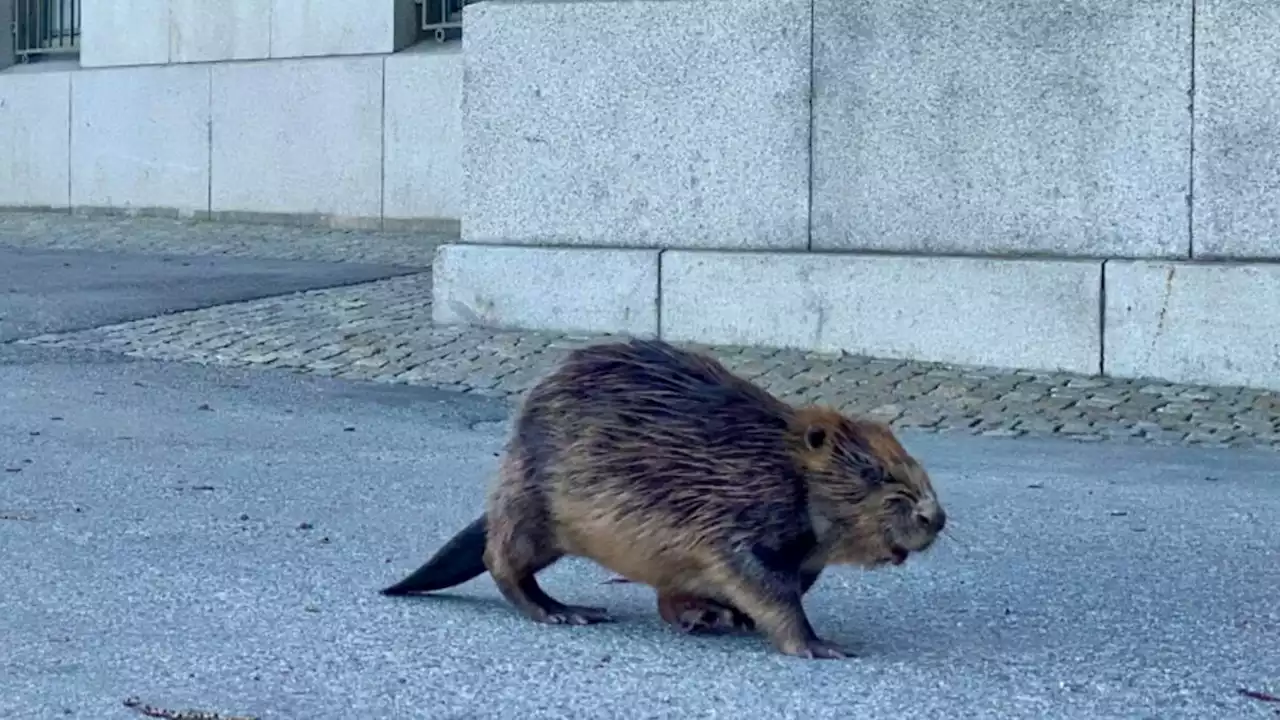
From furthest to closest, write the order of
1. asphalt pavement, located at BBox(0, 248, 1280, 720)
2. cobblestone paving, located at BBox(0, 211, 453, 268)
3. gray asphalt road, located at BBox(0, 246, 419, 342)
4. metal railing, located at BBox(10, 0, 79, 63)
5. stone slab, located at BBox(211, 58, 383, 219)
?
metal railing, located at BBox(10, 0, 79, 63)
stone slab, located at BBox(211, 58, 383, 219)
cobblestone paving, located at BBox(0, 211, 453, 268)
gray asphalt road, located at BBox(0, 246, 419, 342)
asphalt pavement, located at BBox(0, 248, 1280, 720)

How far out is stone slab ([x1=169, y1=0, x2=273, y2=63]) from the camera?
1549 cm

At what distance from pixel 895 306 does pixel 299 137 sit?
708 cm

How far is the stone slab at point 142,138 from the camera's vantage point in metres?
15.9

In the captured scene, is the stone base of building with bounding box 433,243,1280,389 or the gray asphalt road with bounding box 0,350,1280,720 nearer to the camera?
the gray asphalt road with bounding box 0,350,1280,720

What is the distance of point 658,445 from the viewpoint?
4.52m

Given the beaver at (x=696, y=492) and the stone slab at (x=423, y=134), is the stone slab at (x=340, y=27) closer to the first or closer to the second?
the stone slab at (x=423, y=134)

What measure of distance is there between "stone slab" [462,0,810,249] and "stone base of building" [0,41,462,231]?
10.3 feet

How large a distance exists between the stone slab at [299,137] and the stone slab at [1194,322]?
7.22m

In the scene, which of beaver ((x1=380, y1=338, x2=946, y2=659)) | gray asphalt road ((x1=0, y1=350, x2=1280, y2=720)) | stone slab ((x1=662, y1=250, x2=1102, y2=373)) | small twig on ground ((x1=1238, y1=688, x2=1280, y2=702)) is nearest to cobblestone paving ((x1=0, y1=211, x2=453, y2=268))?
stone slab ((x1=662, y1=250, x2=1102, y2=373))

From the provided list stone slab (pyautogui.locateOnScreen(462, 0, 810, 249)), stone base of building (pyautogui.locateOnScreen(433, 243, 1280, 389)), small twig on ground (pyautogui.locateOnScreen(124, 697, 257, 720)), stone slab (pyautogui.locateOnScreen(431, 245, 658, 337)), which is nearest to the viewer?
small twig on ground (pyautogui.locateOnScreen(124, 697, 257, 720))

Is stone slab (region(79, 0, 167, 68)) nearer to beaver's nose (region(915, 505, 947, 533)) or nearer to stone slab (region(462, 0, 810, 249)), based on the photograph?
stone slab (region(462, 0, 810, 249))

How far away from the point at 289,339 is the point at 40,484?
345cm

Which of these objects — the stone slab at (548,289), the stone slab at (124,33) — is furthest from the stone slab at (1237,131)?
the stone slab at (124,33)

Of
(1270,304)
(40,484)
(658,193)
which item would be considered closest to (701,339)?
(658,193)
